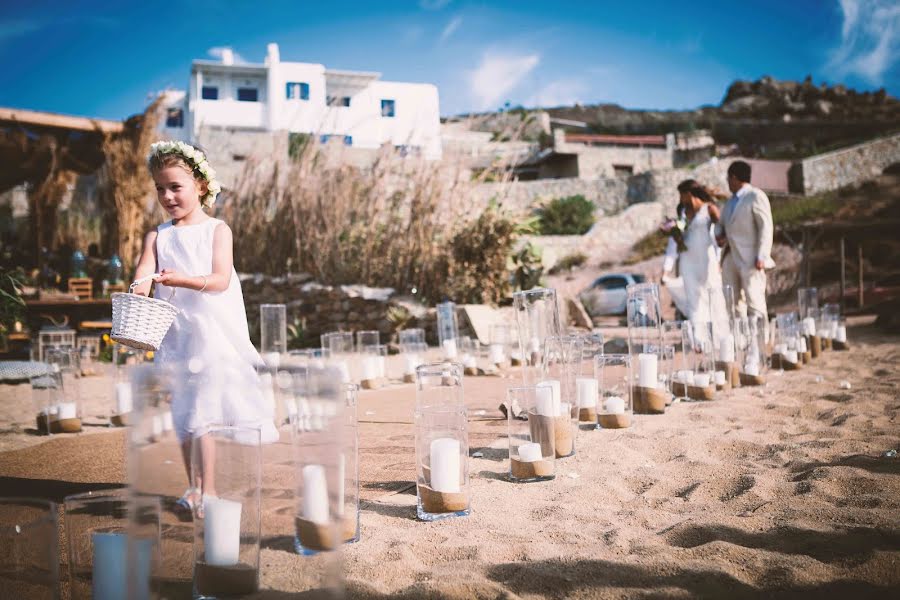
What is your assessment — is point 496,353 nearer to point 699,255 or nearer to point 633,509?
point 699,255

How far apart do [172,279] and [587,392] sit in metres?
2.82

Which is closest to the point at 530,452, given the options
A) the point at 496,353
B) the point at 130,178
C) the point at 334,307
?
the point at 496,353

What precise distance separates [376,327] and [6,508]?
8.30m

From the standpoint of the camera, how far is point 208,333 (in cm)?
277

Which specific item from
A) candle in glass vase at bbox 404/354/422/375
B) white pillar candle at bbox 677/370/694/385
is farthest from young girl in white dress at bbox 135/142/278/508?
candle in glass vase at bbox 404/354/422/375

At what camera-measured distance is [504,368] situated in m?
7.27

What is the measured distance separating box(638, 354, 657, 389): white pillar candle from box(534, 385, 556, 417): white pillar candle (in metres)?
1.52

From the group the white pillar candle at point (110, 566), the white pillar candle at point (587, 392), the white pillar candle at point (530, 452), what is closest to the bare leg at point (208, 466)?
the white pillar candle at point (110, 566)

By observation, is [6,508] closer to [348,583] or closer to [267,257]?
[348,583]

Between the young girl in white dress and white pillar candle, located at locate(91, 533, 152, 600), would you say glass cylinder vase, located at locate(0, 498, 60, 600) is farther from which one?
the young girl in white dress

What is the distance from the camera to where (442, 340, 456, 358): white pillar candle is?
6.97 meters

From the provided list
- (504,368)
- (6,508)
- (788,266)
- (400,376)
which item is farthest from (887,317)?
(6,508)

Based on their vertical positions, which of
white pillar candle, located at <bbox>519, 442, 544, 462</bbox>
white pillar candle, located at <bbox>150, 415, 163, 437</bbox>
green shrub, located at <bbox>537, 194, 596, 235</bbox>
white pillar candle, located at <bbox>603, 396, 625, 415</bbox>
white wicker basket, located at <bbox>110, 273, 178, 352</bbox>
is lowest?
white pillar candle, located at <bbox>519, 442, 544, 462</bbox>

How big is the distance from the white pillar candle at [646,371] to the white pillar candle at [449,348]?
9.13 ft
